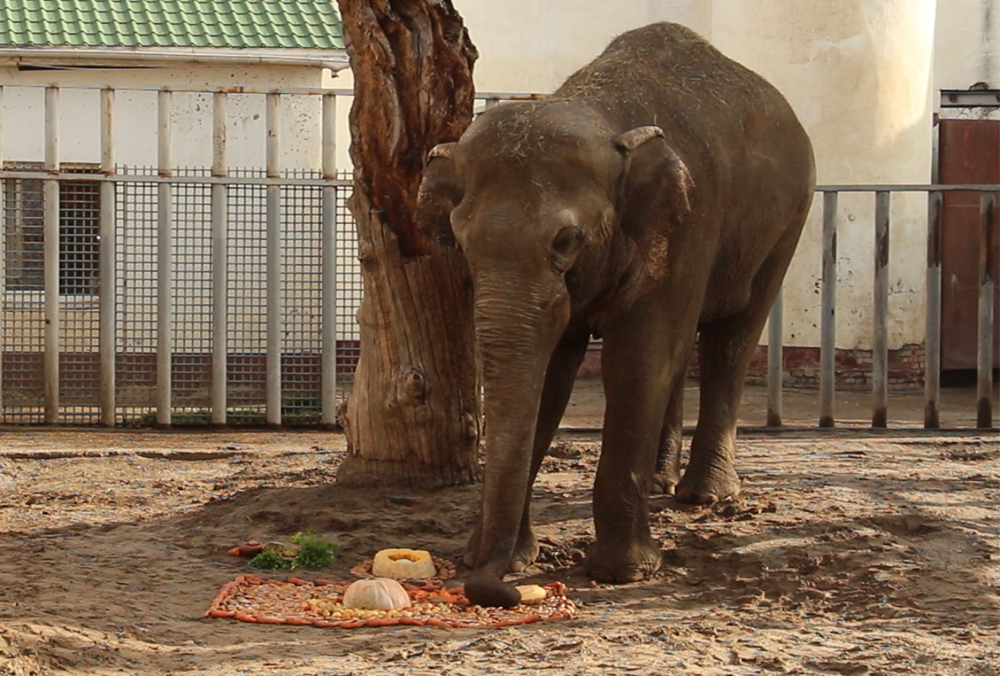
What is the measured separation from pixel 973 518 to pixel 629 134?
264 cm

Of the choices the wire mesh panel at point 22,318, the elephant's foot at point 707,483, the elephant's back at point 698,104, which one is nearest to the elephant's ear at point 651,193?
the elephant's back at point 698,104

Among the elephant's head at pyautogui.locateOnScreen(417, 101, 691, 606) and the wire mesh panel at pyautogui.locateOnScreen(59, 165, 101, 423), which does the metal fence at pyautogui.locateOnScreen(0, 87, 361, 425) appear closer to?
the wire mesh panel at pyautogui.locateOnScreen(59, 165, 101, 423)

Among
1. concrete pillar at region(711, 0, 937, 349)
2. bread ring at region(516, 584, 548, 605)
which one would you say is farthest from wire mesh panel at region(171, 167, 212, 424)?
bread ring at region(516, 584, 548, 605)

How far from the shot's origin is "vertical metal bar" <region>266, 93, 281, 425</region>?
35.7 ft

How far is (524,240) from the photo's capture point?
5.44 m

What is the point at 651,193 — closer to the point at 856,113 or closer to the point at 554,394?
the point at 554,394

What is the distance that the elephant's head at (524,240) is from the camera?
5457 millimetres

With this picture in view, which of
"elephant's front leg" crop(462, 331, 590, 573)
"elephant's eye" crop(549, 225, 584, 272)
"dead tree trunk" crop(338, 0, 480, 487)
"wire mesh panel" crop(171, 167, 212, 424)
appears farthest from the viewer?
"wire mesh panel" crop(171, 167, 212, 424)

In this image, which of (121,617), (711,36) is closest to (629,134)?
(121,617)

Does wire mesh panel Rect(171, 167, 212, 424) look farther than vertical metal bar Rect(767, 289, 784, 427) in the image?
Yes

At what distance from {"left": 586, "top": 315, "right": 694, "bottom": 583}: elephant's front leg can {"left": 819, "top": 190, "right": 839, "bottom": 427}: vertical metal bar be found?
491cm

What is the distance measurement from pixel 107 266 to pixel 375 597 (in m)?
5.91

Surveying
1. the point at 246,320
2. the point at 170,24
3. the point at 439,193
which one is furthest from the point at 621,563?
the point at 170,24

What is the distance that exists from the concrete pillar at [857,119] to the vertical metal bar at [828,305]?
355 centimetres
